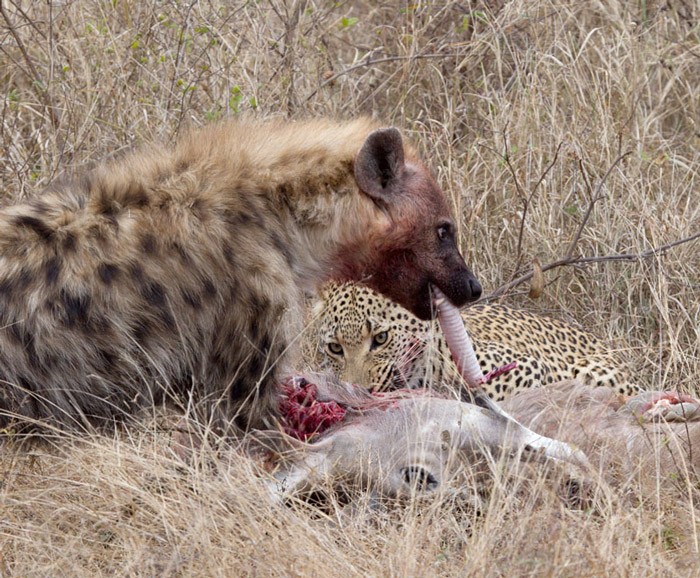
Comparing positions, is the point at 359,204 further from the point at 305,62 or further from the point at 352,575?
the point at 305,62

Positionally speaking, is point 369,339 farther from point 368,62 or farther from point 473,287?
point 368,62

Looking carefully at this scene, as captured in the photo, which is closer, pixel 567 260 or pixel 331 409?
pixel 331 409

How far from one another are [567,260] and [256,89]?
187cm

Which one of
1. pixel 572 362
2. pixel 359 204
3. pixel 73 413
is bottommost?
pixel 572 362

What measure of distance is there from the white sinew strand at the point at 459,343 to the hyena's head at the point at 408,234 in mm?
80

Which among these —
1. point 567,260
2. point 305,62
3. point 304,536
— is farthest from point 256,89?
point 304,536

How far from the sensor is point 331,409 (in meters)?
4.48

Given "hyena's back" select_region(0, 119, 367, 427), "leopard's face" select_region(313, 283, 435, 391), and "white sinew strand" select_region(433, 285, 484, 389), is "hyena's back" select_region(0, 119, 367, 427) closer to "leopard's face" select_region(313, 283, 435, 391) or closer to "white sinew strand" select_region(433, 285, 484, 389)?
"white sinew strand" select_region(433, 285, 484, 389)

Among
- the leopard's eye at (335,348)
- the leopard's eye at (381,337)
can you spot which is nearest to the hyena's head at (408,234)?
the leopard's eye at (381,337)

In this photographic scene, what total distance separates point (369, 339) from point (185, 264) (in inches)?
80.7

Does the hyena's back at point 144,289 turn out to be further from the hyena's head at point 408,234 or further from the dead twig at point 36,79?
the dead twig at point 36,79

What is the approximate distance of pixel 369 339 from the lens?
5.98 meters

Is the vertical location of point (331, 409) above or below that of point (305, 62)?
below

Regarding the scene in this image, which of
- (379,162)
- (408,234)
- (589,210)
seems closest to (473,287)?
(408,234)
